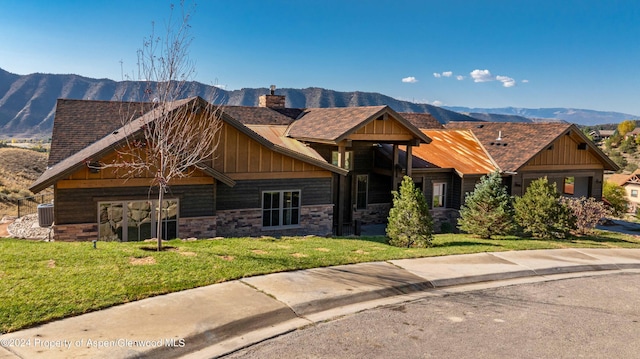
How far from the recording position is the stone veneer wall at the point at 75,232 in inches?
555

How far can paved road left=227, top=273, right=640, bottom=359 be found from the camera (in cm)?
657

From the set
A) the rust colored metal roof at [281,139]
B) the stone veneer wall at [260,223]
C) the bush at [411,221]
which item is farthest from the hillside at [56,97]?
the bush at [411,221]

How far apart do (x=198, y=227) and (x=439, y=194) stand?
1290 cm

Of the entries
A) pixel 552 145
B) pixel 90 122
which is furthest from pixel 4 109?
pixel 552 145

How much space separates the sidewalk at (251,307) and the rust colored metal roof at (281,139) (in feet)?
32.0

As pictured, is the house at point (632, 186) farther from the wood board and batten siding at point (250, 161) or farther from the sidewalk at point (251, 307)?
the sidewalk at point (251, 307)

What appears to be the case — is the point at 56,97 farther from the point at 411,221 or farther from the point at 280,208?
the point at 411,221

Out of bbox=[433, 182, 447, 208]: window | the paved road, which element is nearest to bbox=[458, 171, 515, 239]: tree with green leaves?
bbox=[433, 182, 447, 208]: window

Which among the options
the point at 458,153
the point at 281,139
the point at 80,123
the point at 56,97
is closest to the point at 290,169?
the point at 281,139

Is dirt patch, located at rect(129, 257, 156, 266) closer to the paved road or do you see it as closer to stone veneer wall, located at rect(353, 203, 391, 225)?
the paved road

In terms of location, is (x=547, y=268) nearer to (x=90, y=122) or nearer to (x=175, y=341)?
(x=175, y=341)

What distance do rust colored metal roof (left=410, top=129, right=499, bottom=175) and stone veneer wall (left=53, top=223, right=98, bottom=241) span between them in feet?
52.1

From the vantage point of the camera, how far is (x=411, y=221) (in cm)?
1427

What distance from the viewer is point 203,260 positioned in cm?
1017
